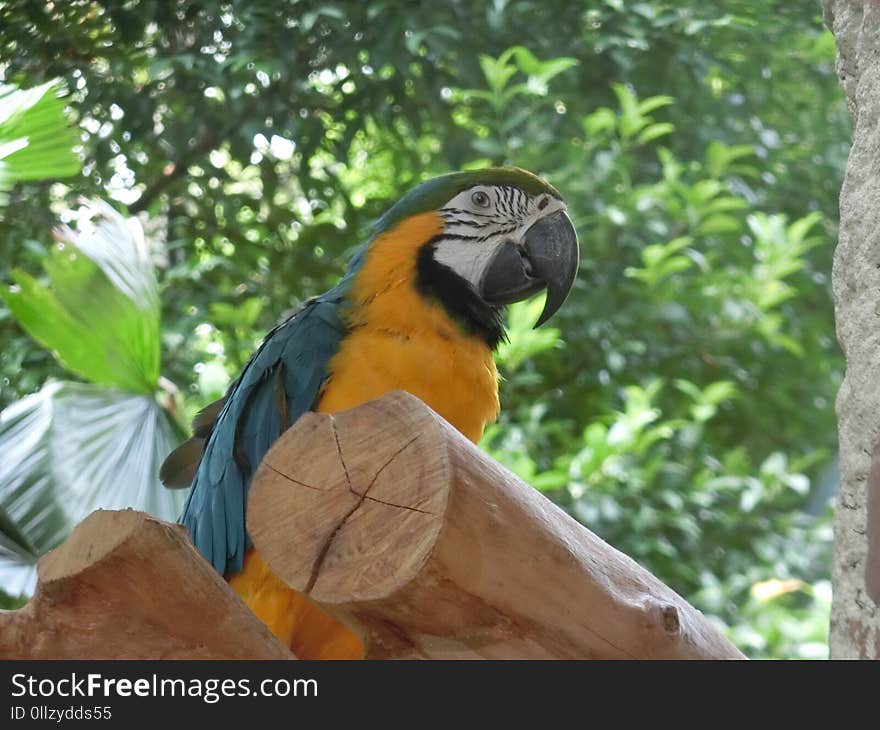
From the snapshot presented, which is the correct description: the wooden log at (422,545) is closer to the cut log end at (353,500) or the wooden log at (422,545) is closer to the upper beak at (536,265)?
the cut log end at (353,500)

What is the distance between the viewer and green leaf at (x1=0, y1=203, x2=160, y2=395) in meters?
1.57

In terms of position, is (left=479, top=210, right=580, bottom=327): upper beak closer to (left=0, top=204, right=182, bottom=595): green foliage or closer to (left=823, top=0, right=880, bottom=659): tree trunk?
(left=823, top=0, right=880, bottom=659): tree trunk

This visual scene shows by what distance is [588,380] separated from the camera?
8.77 ft

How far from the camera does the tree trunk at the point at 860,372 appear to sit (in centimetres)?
96

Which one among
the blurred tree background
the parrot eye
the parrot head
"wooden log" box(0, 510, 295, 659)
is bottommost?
the blurred tree background

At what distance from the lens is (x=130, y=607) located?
0.74 meters

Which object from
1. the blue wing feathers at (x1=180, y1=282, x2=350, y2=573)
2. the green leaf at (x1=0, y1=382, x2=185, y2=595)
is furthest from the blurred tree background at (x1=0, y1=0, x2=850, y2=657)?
the blue wing feathers at (x1=180, y1=282, x2=350, y2=573)

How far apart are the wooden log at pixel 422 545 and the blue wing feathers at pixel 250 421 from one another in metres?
→ 0.49

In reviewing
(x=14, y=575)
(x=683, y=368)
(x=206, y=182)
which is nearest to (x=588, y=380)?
(x=683, y=368)

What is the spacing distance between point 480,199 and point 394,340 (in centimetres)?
22

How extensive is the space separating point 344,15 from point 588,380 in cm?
106

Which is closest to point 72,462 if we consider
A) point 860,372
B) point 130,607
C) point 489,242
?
point 489,242

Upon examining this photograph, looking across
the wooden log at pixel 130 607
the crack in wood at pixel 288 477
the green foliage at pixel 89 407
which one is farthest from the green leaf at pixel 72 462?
the crack in wood at pixel 288 477

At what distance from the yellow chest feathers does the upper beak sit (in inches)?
3.0
